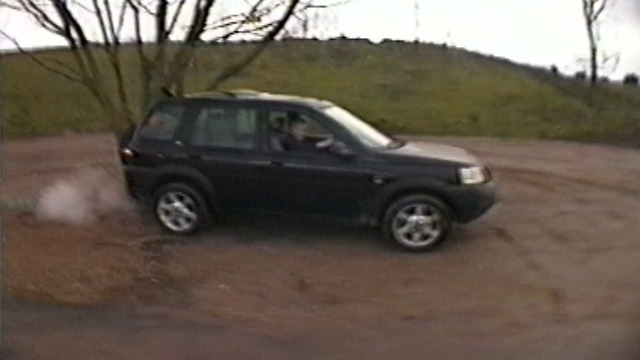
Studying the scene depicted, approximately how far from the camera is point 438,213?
24.5 feet

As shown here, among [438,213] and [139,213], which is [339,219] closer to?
[438,213]

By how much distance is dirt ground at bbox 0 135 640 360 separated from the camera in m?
4.92

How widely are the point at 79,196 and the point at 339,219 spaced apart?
13.1 feet

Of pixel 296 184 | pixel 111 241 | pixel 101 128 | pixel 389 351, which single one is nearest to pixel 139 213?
pixel 111 241

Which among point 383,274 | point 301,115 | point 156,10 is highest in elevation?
point 156,10

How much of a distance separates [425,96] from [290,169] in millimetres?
→ 15277

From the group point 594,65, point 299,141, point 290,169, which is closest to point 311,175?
point 290,169

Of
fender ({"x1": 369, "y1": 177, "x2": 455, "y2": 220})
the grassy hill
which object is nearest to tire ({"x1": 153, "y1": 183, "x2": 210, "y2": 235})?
fender ({"x1": 369, "y1": 177, "x2": 455, "y2": 220})

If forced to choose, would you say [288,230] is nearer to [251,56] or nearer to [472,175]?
[472,175]

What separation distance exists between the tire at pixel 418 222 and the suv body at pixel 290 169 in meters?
Answer: 0.01

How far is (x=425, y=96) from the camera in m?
22.3

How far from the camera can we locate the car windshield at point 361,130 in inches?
309

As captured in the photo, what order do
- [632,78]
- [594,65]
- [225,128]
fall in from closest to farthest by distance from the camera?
[225,128] < [632,78] < [594,65]

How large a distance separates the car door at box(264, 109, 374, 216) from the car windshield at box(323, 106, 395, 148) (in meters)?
0.23
